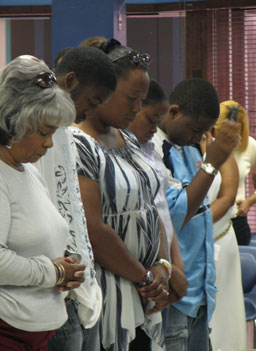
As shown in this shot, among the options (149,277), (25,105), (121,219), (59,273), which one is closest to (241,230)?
(149,277)

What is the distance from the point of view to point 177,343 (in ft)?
10.6

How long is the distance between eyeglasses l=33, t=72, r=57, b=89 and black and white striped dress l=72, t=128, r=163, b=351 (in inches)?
17.4

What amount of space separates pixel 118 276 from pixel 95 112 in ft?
1.83

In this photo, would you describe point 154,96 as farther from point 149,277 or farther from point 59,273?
point 59,273

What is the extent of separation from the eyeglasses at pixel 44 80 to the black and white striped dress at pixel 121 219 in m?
0.44

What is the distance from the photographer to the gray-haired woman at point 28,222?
201 centimetres

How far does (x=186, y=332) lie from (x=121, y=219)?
875 mm

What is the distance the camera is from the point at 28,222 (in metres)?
2.04

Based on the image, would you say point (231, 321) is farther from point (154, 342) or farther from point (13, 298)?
point (13, 298)

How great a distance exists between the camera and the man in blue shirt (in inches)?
129

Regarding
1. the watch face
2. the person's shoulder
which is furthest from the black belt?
the watch face

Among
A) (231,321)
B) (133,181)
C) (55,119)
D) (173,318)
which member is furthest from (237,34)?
(55,119)

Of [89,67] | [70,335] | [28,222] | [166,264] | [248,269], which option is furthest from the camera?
[248,269]

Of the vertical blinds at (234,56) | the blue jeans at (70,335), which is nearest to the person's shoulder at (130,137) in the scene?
the blue jeans at (70,335)
